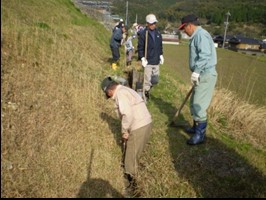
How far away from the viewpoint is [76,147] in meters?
4.41

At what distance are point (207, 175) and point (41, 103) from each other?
111 inches

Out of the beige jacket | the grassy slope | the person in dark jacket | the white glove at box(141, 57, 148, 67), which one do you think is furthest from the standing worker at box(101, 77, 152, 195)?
the person in dark jacket

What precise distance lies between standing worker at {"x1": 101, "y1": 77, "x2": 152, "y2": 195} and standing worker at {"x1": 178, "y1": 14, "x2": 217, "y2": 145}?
3.95 feet

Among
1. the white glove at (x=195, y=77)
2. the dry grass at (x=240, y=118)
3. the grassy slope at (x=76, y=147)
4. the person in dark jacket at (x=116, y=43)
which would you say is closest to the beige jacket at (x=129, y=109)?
the grassy slope at (x=76, y=147)

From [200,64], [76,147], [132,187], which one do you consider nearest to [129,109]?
[76,147]

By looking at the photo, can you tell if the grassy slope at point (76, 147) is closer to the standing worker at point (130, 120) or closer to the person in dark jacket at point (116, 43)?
the standing worker at point (130, 120)

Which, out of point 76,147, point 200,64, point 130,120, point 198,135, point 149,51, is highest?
point 200,64

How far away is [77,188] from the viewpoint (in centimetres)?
382

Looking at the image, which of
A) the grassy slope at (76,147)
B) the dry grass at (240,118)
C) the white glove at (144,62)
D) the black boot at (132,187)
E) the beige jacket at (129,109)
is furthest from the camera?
the dry grass at (240,118)

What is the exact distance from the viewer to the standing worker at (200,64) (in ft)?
15.9

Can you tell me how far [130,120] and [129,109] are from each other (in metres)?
0.16

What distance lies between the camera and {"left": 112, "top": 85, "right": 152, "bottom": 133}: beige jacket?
4051 mm

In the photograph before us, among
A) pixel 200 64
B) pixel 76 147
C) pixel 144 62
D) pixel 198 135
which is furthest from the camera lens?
pixel 144 62

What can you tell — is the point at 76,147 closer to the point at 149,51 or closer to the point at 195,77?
the point at 195,77
